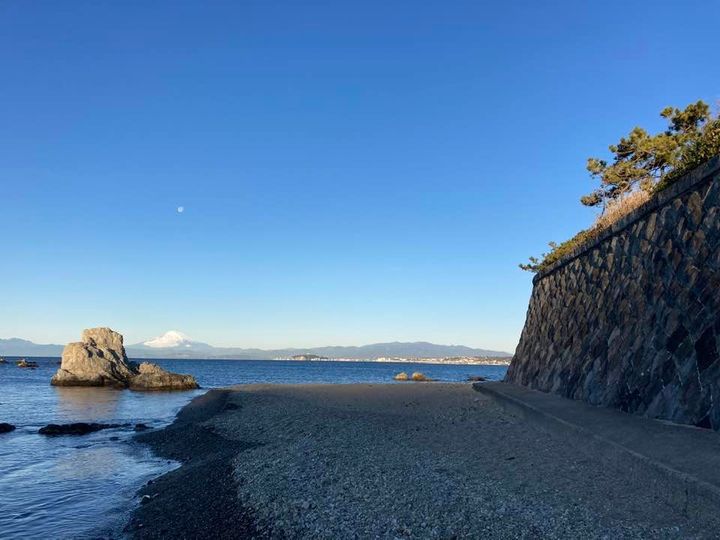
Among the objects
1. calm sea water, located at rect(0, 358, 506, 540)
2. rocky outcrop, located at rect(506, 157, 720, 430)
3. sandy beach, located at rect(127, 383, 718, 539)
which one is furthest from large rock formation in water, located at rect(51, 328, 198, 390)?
rocky outcrop, located at rect(506, 157, 720, 430)

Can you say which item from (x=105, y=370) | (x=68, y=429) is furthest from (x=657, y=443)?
(x=105, y=370)

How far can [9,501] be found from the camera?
12062 mm

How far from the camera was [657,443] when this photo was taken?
8664 millimetres

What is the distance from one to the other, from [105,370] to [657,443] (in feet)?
212

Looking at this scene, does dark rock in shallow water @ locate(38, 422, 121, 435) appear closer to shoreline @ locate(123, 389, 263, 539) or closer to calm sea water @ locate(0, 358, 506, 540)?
calm sea water @ locate(0, 358, 506, 540)

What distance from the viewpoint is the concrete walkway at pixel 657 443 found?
673 cm

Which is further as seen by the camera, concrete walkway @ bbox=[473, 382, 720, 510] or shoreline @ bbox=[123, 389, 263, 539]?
shoreline @ bbox=[123, 389, 263, 539]

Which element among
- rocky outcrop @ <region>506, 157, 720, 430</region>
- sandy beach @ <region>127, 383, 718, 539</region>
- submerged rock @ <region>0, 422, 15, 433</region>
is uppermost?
rocky outcrop @ <region>506, 157, 720, 430</region>

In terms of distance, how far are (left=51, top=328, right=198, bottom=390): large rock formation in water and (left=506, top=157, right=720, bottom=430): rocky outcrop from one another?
4413cm

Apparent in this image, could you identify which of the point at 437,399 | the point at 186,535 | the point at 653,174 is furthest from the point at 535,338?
the point at 186,535

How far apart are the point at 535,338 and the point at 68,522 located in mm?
20120

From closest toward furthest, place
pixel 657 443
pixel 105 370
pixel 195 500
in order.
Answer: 1. pixel 657 443
2. pixel 195 500
3. pixel 105 370

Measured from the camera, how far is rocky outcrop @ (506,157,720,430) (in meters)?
9.91

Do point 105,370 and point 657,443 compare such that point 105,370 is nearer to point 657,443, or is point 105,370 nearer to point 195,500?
point 195,500
